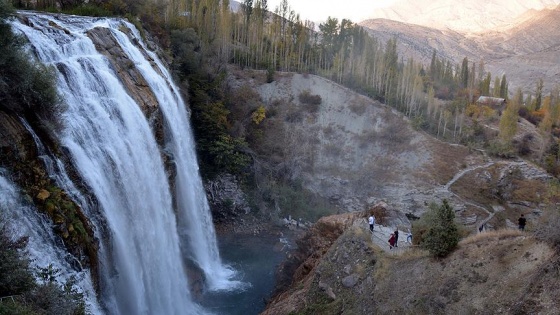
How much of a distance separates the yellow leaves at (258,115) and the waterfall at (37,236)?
30.8m

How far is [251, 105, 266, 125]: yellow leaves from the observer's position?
42.7 meters

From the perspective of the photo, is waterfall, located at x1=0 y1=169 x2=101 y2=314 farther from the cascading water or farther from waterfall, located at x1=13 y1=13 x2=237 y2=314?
the cascading water

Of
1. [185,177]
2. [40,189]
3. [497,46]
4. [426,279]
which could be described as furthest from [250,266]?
[497,46]

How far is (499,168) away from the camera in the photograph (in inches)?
1558

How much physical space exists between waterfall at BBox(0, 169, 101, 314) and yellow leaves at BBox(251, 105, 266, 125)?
1212 inches

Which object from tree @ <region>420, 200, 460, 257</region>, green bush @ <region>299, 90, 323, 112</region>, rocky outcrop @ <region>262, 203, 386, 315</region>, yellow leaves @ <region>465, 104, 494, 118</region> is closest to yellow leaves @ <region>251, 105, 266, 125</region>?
green bush @ <region>299, 90, 323, 112</region>

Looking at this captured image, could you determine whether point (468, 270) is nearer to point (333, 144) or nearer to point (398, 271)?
point (398, 271)

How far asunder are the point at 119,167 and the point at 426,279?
41.2 feet

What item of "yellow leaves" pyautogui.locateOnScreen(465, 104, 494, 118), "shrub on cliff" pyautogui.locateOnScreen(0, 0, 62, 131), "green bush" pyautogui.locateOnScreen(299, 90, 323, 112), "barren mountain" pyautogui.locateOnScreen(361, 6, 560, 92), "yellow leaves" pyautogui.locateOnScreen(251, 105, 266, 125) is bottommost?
"yellow leaves" pyautogui.locateOnScreen(251, 105, 266, 125)

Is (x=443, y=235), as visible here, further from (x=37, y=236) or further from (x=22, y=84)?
(x=22, y=84)

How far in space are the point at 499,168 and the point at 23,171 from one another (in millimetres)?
39349

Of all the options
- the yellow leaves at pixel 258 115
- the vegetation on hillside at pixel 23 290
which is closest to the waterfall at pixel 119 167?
the vegetation on hillside at pixel 23 290

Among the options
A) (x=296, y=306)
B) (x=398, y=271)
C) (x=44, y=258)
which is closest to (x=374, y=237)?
(x=398, y=271)

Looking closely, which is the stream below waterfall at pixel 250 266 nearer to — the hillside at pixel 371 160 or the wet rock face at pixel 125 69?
the hillside at pixel 371 160
